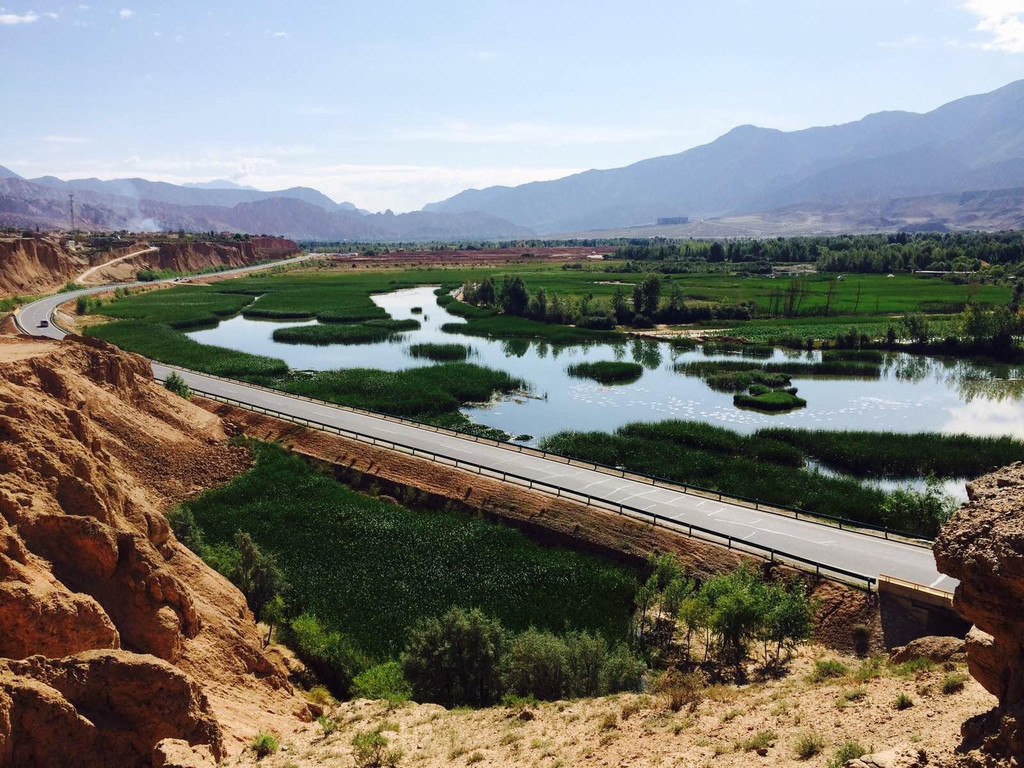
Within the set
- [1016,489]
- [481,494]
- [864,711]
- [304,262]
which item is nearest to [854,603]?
[864,711]

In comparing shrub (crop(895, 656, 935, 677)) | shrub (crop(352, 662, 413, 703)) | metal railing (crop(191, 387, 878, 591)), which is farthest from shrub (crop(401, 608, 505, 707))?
metal railing (crop(191, 387, 878, 591))

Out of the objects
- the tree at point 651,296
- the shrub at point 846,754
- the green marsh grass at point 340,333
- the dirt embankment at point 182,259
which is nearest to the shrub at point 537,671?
the shrub at point 846,754

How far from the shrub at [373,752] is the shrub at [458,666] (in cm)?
470

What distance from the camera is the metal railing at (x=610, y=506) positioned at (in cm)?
2508

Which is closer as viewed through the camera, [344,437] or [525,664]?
[525,664]

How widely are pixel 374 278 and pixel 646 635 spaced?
451ft

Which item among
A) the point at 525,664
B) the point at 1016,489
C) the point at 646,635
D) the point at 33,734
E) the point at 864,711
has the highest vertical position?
the point at 1016,489

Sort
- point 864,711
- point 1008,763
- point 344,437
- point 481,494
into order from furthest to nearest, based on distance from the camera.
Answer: point 344,437 → point 481,494 → point 864,711 → point 1008,763

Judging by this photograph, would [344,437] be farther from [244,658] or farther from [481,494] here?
[244,658]

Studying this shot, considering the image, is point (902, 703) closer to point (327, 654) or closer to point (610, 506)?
point (327, 654)

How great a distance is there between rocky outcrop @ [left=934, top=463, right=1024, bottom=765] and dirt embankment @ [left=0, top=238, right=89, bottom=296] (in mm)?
123346

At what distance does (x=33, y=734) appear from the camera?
1197 centimetres

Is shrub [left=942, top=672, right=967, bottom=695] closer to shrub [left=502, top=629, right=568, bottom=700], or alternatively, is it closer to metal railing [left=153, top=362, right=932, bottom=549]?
shrub [left=502, top=629, right=568, bottom=700]

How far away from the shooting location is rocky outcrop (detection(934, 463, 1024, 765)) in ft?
33.3
